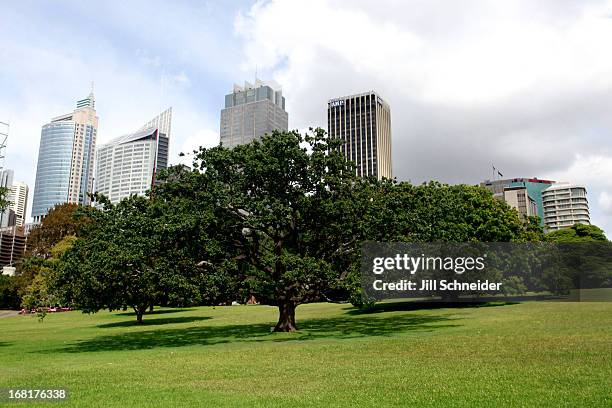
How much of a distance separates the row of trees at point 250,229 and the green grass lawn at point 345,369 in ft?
11.5

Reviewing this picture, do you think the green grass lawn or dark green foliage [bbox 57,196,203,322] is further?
dark green foliage [bbox 57,196,203,322]

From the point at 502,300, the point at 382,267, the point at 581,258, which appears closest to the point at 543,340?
the point at 382,267

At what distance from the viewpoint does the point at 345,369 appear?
16.1 m

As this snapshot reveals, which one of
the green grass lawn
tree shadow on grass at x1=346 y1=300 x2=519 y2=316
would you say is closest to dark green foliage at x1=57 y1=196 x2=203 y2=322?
the green grass lawn

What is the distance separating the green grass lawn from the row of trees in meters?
3.49

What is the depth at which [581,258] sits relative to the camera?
75438 mm

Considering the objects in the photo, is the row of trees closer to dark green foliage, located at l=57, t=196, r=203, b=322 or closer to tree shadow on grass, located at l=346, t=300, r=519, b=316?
dark green foliage, located at l=57, t=196, r=203, b=322

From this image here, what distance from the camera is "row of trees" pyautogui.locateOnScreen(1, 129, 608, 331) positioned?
2727 centimetres

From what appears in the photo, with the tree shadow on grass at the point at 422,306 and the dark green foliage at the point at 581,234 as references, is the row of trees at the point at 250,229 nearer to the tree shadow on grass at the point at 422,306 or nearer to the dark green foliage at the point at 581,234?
the tree shadow on grass at the point at 422,306

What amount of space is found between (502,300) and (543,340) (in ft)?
108

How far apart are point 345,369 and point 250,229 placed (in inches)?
620

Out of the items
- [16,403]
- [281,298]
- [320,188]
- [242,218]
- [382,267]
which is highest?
[320,188]

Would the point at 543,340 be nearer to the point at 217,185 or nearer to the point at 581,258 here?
the point at 217,185

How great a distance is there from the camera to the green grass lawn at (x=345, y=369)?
11.8m
